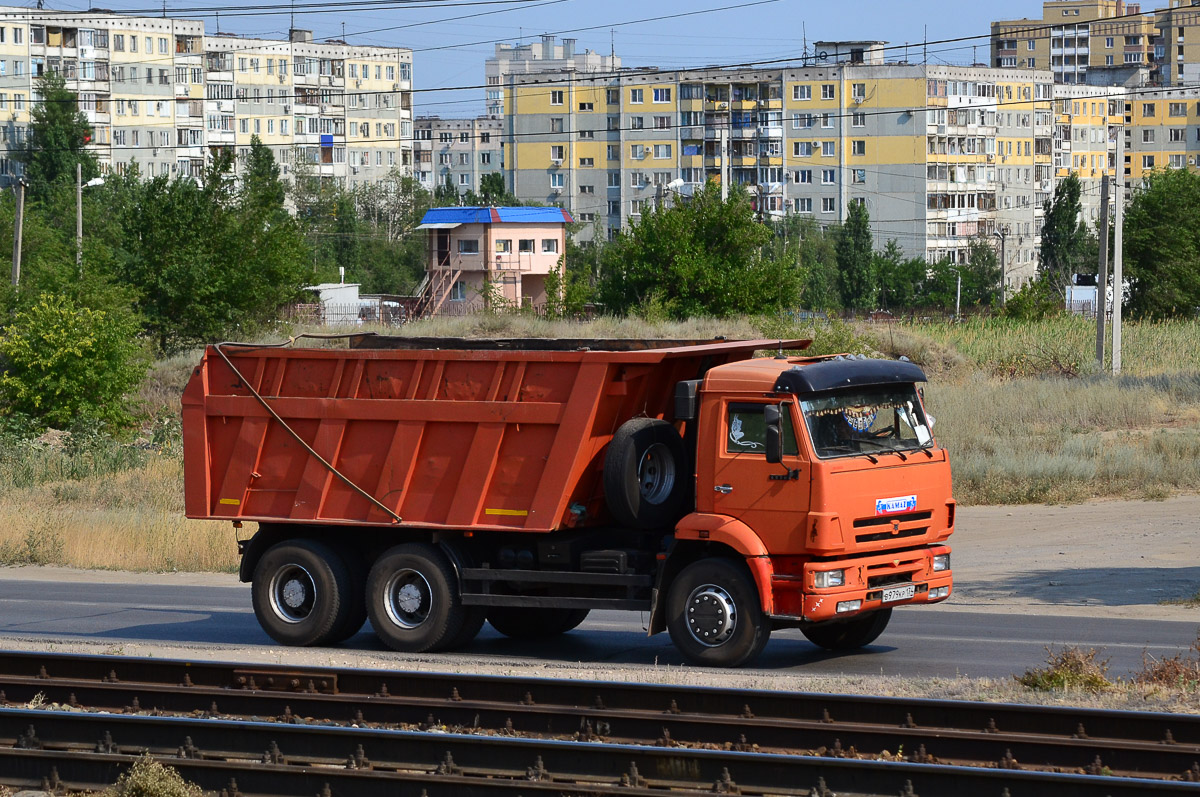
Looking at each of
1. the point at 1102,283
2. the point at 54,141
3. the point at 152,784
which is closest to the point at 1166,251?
the point at 1102,283

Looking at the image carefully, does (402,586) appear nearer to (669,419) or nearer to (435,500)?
(435,500)

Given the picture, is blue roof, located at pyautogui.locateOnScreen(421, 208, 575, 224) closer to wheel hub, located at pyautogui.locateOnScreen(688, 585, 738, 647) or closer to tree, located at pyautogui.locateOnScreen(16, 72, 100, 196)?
tree, located at pyautogui.locateOnScreen(16, 72, 100, 196)

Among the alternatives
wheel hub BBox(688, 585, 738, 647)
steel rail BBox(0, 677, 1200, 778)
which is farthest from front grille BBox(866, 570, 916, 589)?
steel rail BBox(0, 677, 1200, 778)

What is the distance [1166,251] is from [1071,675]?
197 feet

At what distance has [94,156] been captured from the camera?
10756 cm

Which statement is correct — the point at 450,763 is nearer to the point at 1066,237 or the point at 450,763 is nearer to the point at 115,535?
the point at 115,535

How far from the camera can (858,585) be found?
12.0m

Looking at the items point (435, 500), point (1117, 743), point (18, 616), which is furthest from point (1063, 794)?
point (18, 616)

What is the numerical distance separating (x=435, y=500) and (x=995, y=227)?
11371 cm

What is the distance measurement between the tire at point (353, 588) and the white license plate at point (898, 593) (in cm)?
499

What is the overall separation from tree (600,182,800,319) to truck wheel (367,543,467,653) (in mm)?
37638

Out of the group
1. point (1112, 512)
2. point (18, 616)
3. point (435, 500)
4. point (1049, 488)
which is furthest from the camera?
point (1049, 488)

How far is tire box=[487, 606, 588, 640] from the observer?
14.7 metres

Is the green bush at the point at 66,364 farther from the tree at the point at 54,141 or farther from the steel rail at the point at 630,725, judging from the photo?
the tree at the point at 54,141
